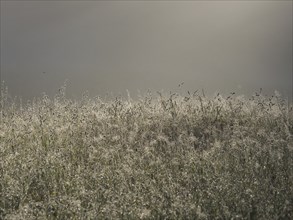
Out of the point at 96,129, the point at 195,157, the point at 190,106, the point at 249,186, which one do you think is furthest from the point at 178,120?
the point at 249,186

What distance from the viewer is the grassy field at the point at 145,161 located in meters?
4.88

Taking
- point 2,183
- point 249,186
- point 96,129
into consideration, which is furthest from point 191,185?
point 96,129

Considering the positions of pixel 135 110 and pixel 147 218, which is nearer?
pixel 147 218

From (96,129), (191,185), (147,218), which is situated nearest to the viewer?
(147,218)

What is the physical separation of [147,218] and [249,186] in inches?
46.5

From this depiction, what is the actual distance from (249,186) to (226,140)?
6.64 ft

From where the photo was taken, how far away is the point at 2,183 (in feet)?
18.3

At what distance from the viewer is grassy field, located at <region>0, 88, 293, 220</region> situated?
4875 mm

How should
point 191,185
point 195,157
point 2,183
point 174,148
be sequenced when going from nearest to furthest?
point 191,185, point 2,183, point 195,157, point 174,148

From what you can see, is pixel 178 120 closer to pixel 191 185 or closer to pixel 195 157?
pixel 195 157

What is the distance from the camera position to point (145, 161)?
635 centimetres

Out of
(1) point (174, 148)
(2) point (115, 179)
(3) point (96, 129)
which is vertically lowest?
(2) point (115, 179)

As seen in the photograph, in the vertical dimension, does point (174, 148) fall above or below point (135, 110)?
below

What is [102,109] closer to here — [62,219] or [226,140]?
[226,140]
